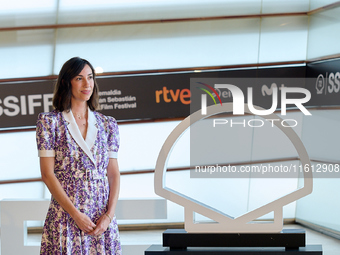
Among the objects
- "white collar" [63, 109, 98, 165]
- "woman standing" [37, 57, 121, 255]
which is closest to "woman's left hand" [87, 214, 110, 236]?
"woman standing" [37, 57, 121, 255]

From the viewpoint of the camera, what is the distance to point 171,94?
17.5 ft

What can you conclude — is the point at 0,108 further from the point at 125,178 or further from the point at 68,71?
the point at 68,71

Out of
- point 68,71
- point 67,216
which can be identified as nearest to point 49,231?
point 67,216

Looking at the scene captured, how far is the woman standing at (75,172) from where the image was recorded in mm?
1957

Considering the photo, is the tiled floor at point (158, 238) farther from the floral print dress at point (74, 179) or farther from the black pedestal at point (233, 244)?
the black pedestal at point (233, 244)

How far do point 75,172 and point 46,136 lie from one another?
195 millimetres

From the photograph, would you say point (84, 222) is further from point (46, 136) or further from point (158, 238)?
point (158, 238)

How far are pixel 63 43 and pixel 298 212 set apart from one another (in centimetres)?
342

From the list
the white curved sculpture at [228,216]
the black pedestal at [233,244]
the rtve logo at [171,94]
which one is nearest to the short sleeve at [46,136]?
the white curved sculpture at [228,216]

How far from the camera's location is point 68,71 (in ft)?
6.63

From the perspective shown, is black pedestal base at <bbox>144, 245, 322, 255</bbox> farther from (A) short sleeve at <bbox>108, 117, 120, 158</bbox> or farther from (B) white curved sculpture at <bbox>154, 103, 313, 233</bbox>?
(A) short sleeve at <bbox>108, 117, 120, 158</bbox>

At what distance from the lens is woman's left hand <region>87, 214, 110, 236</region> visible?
196 centimetres

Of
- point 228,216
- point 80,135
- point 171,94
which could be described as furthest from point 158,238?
point 228,216

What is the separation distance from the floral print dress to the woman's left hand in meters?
0.03
